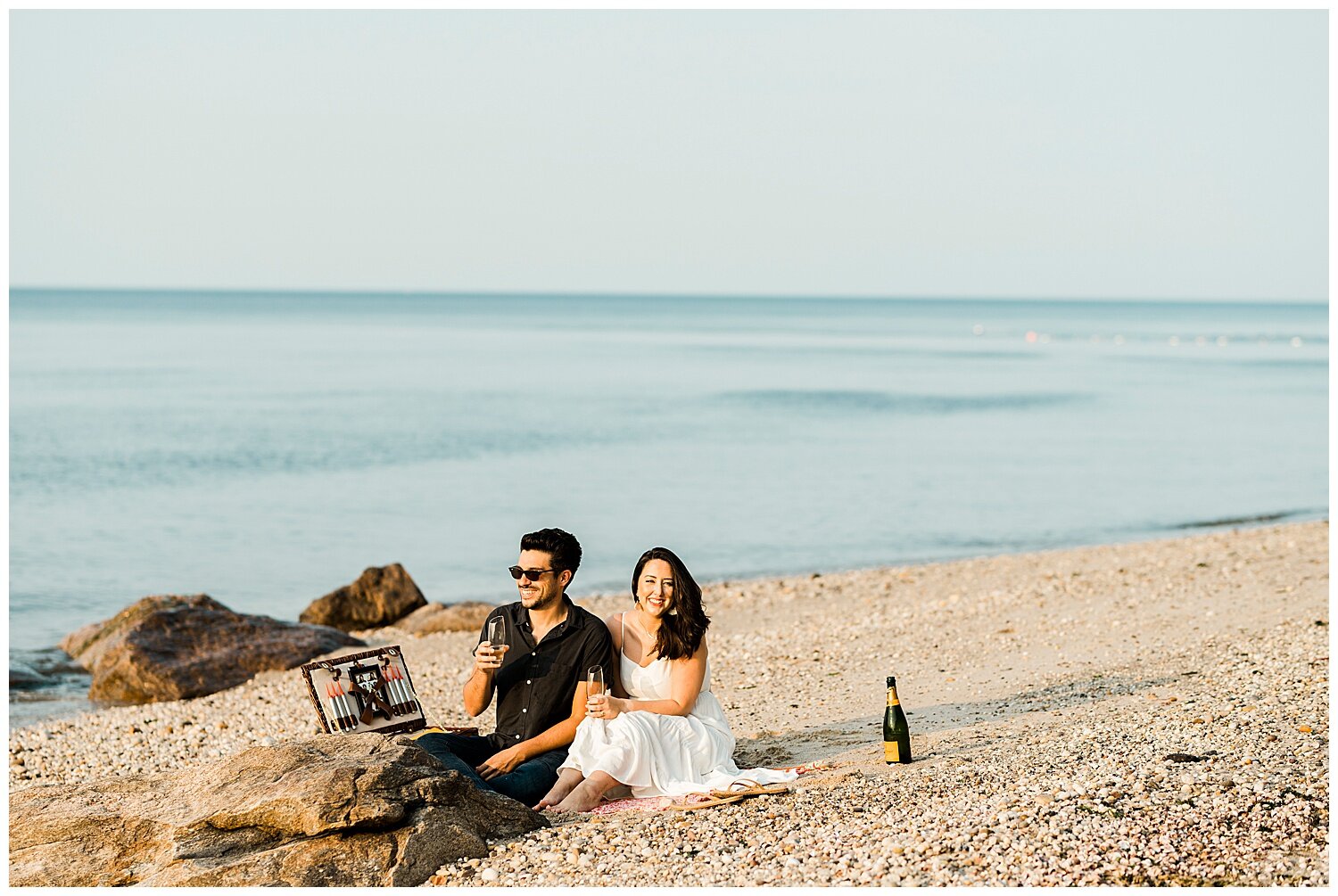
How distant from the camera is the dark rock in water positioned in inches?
550

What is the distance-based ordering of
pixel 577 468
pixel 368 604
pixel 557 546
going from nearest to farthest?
1. pixel 557 546
2. pixel 368 604
3. pixel 577 468

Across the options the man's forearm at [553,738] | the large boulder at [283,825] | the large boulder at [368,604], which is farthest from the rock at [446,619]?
the large boulder at [283,825]

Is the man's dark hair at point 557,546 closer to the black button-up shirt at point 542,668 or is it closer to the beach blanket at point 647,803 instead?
the black button-up shirt at point 542,668

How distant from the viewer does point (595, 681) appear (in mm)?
7250

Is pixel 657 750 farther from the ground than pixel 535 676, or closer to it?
closer to it

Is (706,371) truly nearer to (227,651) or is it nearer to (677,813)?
(227,651)

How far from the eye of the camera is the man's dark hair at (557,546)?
7.27m

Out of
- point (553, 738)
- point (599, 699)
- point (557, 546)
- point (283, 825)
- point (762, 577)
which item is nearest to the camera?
point (283, 825)

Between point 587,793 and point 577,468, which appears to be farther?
point 577,468

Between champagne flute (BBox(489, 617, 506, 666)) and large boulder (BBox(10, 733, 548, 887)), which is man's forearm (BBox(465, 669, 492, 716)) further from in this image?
large boulder (BBox(10, 733, 548, 887))

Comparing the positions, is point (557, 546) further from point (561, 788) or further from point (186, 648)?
point (186, 648)

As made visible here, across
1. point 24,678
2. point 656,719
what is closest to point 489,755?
point 656,719

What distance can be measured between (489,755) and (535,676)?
0.49 metres

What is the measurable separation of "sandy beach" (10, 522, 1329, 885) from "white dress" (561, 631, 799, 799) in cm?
26
